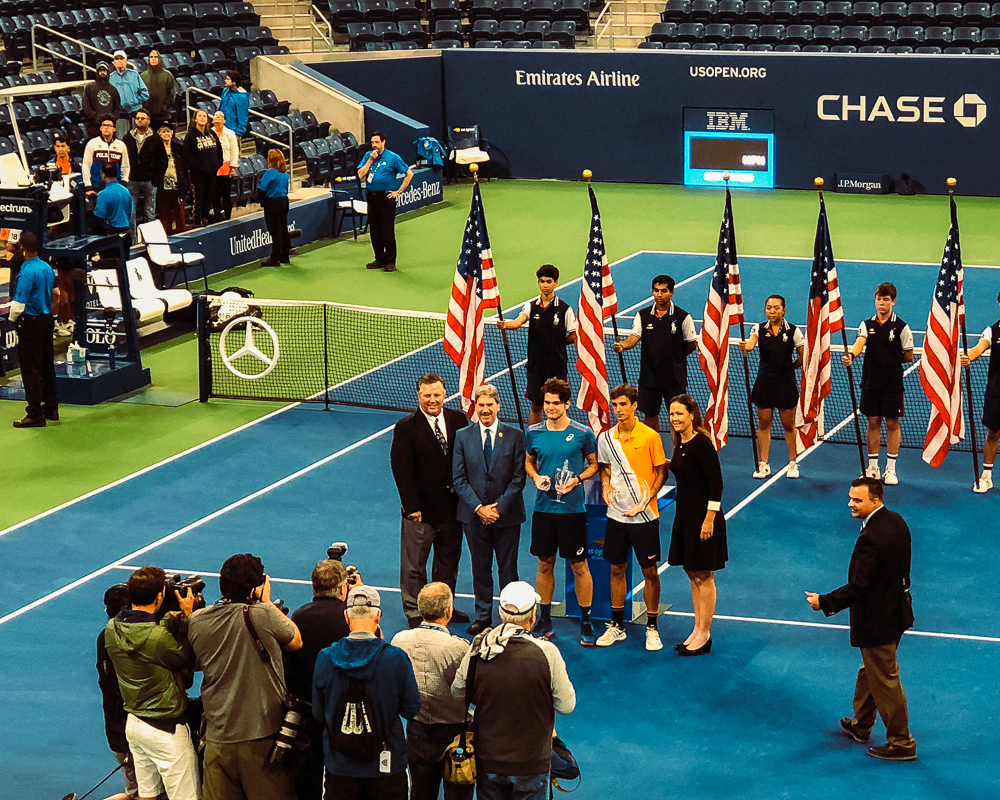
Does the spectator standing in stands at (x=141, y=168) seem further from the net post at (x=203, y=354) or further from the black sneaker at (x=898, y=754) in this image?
the black sneaker at (x=898, y=754)

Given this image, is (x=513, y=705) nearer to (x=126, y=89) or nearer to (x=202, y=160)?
(x=202, y=160)

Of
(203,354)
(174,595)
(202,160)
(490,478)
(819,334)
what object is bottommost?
(203,354)

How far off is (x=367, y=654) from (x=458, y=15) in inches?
1297

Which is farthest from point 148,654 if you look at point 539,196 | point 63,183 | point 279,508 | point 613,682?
point 539,196

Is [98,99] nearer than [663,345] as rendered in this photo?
No

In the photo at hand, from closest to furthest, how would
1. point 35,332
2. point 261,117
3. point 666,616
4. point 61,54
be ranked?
point 666,616, point 35,332, point 61,54, point 261,117

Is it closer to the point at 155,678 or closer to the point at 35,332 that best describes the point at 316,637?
the point at 155,678

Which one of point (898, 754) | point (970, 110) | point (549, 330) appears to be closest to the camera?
point (898, 754)

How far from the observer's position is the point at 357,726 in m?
7.98

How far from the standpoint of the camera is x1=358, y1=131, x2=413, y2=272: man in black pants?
26.3 m

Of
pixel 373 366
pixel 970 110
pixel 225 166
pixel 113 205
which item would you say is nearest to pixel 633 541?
pixel 373 366

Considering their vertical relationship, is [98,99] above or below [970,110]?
above

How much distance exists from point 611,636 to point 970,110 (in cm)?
2426

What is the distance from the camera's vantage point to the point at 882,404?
15586 mm
